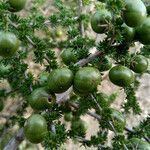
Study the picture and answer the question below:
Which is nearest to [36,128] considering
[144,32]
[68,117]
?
[144,32]

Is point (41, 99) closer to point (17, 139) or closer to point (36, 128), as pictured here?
point (36, 128)

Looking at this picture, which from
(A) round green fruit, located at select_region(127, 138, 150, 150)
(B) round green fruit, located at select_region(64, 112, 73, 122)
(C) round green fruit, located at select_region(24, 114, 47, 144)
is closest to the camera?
(A) round green fruit, located at select_region(127, 138, 150, 150)

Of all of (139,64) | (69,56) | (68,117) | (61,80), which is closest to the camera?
(61,80)

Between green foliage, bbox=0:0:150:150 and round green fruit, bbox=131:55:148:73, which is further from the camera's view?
round green fruit, bbox=131:55:148:73

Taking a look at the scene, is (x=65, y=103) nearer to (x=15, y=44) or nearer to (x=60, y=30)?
(x=15, y=44)

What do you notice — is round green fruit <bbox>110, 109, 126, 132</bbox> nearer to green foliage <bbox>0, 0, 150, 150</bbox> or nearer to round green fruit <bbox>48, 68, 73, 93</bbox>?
green foliage <bbox>0, 0, 150, 150</bbox>

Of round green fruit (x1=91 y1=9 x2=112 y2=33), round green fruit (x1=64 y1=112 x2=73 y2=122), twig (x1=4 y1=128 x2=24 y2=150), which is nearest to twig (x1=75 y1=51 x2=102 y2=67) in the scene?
round green fruit (x1=91 y1=9 x2=112 y2=33)
